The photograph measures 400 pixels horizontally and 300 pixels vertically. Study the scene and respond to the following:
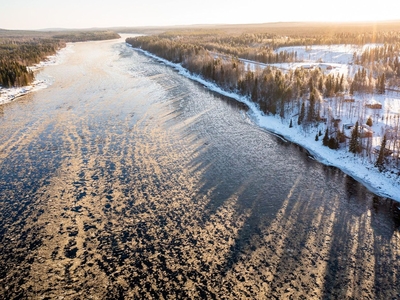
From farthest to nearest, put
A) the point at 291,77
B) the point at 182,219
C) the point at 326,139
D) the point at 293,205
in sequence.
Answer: the point at 291,77, the point at 326,139, the point at 293,205, the point at 182,219

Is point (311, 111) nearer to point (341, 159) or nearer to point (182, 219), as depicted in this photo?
point (341, 159)

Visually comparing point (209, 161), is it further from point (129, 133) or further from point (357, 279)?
point (357, 279)

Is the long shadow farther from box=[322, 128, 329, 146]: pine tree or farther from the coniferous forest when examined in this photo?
the coniferous forest

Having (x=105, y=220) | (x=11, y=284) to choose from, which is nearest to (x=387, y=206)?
(x=105, y=220)

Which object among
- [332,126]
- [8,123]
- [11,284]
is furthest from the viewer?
[8,123]

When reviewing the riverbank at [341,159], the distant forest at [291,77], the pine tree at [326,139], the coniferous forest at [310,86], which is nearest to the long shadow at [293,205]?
the riverbank at [341,159]

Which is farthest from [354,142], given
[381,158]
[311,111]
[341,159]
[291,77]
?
[291,77]
